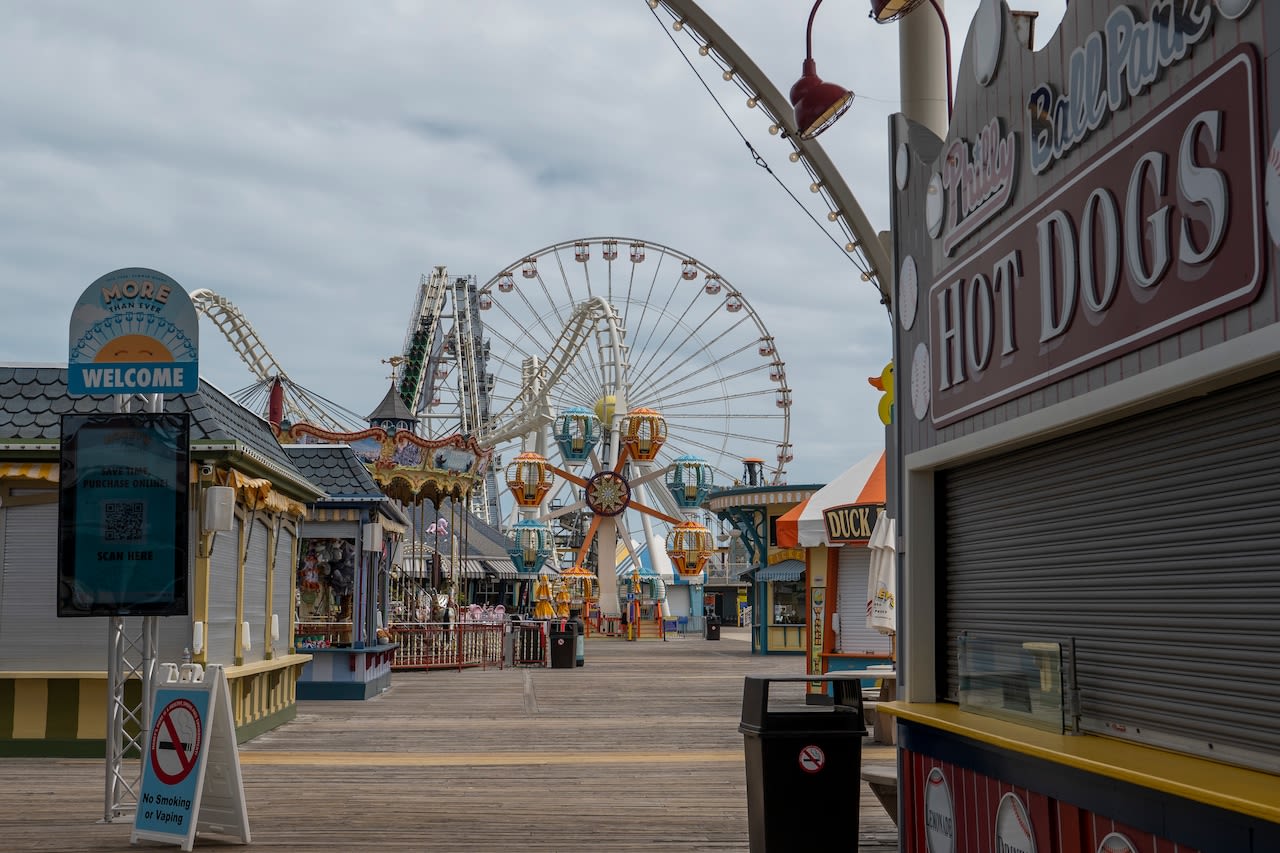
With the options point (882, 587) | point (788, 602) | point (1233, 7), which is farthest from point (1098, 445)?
point (788, 602)

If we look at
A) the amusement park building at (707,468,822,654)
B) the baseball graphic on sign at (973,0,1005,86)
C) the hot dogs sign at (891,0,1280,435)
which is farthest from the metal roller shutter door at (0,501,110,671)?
the amusement park building at (707,468,822,654)

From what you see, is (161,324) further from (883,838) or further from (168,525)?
(883,838)

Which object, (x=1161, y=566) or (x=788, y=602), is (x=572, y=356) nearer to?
(x=788, y=602)

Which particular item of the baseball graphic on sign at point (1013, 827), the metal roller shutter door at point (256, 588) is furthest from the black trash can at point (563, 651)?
the baseball graphic on sign at point (1013, 827)

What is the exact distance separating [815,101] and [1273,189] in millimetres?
4490

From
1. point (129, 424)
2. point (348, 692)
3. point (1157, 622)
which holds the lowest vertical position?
point (348, 692)

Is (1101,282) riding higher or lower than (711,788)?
higher

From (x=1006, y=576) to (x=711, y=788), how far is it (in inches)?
186

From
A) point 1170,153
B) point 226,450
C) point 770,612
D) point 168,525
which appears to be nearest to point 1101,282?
point 1170,153

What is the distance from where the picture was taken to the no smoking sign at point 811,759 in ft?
19.8

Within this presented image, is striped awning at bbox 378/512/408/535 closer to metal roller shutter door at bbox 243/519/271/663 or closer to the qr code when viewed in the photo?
metal roller shutter door at bbox 243/519/271/663

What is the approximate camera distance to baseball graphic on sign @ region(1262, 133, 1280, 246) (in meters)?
3.22

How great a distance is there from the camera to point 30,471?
1097 cm

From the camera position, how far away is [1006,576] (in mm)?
5414
